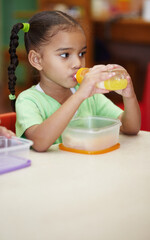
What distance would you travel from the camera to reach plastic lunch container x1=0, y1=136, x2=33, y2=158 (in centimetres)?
101

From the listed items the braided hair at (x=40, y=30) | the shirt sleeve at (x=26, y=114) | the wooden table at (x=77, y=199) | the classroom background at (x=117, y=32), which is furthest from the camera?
the classroom background at (x=117, y=32)

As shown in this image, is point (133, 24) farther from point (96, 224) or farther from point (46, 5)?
point (96, 224)

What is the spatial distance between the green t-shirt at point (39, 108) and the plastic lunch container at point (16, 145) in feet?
0.69

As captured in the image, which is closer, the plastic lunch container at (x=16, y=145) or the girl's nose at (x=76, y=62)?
the plastic lunch container at (x=16, y=145)

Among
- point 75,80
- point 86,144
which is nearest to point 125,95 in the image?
point 75,80

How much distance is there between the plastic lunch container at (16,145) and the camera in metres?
1.01

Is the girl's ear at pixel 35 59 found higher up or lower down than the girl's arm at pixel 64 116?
higher up

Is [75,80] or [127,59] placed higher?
[75,80]

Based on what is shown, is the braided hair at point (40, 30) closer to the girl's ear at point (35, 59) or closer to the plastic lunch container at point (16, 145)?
the girl's ear at point (35, 59)

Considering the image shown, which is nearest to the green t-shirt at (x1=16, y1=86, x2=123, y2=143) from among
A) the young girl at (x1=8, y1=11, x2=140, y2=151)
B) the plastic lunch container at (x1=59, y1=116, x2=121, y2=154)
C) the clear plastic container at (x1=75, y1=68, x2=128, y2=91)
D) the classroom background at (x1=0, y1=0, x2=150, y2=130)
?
the young girl at (x1=8, y1=11, x2=140, y2=151)

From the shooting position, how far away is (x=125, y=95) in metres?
1.37

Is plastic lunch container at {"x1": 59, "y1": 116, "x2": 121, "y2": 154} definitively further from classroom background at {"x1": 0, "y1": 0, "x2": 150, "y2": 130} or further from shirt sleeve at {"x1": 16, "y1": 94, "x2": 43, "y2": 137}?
classroom background at {"x1": 0, "y1": 0, "x2": 150, "y2": 130}

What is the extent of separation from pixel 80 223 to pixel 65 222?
27 millimetres

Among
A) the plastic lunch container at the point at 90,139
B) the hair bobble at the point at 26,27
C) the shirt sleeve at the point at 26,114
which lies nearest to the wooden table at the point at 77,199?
the plastic lunch container at the point at 90,139
